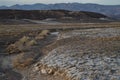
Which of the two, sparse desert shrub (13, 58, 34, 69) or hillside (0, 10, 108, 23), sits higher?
sparse desert shrub (13, 58, 34, 69)

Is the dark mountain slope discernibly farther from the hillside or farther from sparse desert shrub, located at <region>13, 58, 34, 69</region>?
sparse desert shrub, located at <region>13, 58, 34, 69</region>

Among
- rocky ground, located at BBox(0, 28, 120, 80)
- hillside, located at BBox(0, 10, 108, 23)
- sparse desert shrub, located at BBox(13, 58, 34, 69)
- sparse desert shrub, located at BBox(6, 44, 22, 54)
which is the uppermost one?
rocky ground, located at BBox(0, 28, 120, 80)

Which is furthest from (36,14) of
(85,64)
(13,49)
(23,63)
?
(85,64)

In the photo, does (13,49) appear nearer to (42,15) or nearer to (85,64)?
(85,64)

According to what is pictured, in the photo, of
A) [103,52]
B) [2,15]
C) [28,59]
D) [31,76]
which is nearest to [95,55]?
[103,52]

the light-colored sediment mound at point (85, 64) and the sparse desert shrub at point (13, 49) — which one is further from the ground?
the light-colored sediment mound at point (85, 64)

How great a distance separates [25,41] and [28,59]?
37.0ft

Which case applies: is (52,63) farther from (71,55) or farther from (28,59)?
(28,59)

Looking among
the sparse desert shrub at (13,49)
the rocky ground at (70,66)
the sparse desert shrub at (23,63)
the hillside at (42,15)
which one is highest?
the rocky ground at (70,66)

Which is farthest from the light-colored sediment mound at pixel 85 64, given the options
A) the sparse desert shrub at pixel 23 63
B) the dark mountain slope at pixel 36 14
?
the dark mountain slope at pixel 36 14

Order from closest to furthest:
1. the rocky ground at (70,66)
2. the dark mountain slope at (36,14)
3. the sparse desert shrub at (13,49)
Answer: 1. the rocky ground at (70,66)
2. the sparse desert shrub at (13,49)
3. the dark mountain slope at (36,14)

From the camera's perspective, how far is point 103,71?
1522 centimetres

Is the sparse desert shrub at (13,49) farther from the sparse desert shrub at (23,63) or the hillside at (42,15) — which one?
the hillside at (42,15)

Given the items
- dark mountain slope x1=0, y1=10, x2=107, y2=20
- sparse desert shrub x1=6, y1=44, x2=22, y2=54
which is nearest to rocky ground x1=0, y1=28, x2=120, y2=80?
sparse desert shrub x1=6, y1=44, x2=22, y2=54
